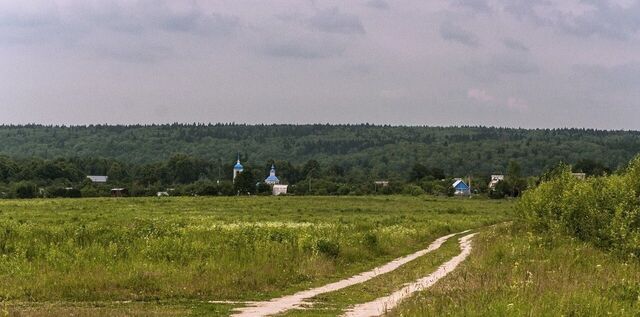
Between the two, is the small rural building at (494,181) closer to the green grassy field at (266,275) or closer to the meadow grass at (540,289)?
the green grassy field at (266,275)

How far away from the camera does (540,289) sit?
14430 mm

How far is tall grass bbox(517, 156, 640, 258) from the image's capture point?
2319 centimetres

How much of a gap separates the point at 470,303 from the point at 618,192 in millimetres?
15438

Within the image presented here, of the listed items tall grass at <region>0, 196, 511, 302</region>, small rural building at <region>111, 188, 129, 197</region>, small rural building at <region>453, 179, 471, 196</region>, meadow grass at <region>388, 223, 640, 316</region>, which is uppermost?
meadow grass at <region>388, 223, 640, 316</region>

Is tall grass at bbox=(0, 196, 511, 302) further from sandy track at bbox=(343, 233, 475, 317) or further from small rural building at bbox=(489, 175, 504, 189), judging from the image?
small rural building at bbox=(489, 175, 504, 189)

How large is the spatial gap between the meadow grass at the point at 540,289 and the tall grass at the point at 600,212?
0.98 meters

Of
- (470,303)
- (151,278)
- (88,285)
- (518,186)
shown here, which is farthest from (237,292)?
(518,186)

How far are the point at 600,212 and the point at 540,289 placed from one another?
13307 millimetres

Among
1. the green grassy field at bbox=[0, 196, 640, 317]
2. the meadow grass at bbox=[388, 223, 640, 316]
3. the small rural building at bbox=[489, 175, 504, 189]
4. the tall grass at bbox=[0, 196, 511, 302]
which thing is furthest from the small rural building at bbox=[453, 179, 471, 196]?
the meadow grass at bbox=[388, 223, 640, 316]

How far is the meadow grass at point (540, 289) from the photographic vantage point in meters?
12.0

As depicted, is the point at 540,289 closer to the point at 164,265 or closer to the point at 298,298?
the point at 298,298

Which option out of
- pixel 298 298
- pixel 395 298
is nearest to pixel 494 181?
pixel 395 298

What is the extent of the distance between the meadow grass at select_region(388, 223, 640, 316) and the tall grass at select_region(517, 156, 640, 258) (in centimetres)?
98

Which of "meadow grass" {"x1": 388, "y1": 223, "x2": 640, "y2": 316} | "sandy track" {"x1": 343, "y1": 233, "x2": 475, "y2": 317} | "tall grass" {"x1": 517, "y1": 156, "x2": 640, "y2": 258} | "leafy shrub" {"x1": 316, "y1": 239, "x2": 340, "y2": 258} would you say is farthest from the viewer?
"leafy shrub" {"x1": 316, "y1": 239, "x2": 340, "y2": 258}
